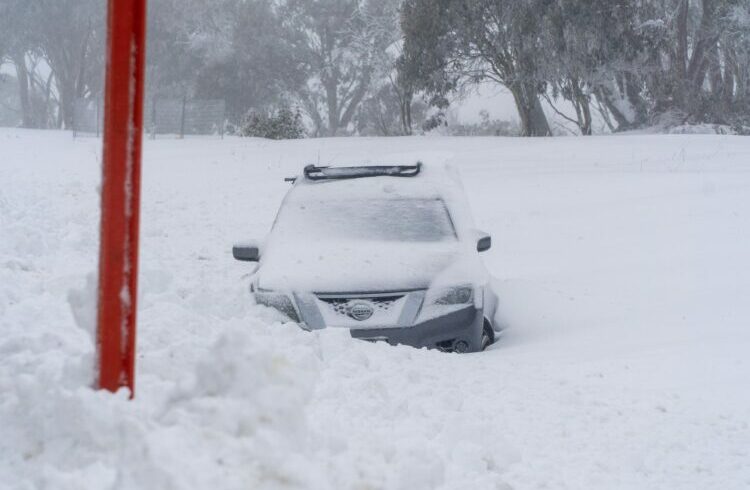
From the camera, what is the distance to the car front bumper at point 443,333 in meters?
5.70

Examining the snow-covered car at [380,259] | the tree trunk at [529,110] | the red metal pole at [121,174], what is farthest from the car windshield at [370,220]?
the tree trunk at [529,110]

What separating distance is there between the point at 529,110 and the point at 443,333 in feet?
71.3

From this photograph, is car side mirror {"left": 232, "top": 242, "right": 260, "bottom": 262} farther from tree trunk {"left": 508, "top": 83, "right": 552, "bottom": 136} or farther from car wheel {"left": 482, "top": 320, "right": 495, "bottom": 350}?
tree trunk {"left": 508, "top": 83, "right": 552, "bottom": 136}

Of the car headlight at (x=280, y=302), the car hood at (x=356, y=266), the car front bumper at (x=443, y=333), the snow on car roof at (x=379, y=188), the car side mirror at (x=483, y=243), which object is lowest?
the car front bumper at (x=443, y=333)

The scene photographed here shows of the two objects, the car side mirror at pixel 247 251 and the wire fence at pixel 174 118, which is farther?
the wire fence at pixel 174 118

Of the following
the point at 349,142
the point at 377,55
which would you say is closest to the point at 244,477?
the point at 349,142

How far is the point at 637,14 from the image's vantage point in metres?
23.2

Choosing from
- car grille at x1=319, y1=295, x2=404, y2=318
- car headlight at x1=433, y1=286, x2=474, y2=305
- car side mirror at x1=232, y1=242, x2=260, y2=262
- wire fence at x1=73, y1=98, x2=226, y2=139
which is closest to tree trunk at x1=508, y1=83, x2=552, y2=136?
wire fence at x1=73, y1=98, x2=226, y2=139

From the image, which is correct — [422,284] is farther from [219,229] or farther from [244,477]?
[219,229]

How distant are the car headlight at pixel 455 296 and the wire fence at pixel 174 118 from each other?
90.6 ft

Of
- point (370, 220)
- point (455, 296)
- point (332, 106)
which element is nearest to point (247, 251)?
point (370, 220)

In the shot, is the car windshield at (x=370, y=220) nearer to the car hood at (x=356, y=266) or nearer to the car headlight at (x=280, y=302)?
the car hood at (x=356, y=266)

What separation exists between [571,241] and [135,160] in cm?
879

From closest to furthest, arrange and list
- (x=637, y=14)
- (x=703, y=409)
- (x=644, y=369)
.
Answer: (x=703, y=409)
(x=644, y=369)
(x=637, y=14)
